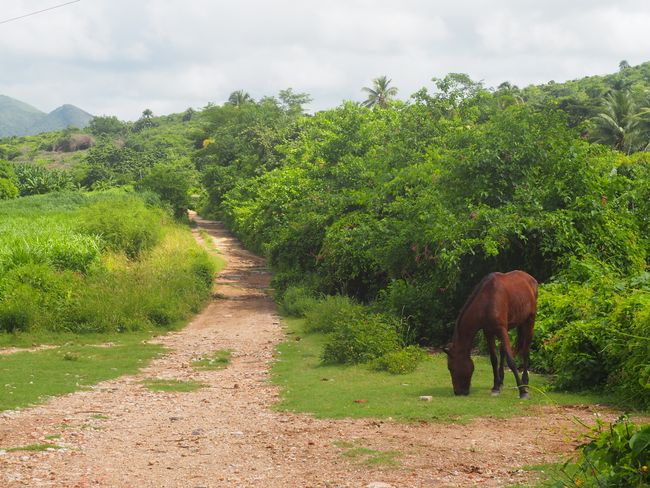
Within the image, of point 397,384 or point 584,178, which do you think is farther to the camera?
point 584,178

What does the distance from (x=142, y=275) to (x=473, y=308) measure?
1613 cm

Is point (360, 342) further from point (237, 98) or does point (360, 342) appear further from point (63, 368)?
point (237, 98)

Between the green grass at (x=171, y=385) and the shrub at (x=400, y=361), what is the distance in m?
3.30

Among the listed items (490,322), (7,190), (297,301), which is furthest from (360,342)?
(7,190)

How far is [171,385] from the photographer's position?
537 inches

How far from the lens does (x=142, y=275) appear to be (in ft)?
80.5

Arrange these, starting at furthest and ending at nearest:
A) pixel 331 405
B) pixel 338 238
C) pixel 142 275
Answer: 1. pixel 142 275
2. pixel 338 238
3. pixel 331 405

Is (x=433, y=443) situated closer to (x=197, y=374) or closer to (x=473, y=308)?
(x=473, y=308)

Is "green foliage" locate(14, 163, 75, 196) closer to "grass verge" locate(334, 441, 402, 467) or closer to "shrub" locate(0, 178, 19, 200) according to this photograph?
"shrub" locate(0, 178, 19, 200)

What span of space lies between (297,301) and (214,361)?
311 inches

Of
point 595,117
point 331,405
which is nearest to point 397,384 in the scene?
point 331,405

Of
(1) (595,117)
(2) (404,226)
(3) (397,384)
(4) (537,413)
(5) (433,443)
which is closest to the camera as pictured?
(5) (433,443)

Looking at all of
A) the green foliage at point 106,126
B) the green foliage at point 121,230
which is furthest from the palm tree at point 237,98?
the green foliage at point 121,230

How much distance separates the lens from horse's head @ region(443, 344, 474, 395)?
10.5 metres
